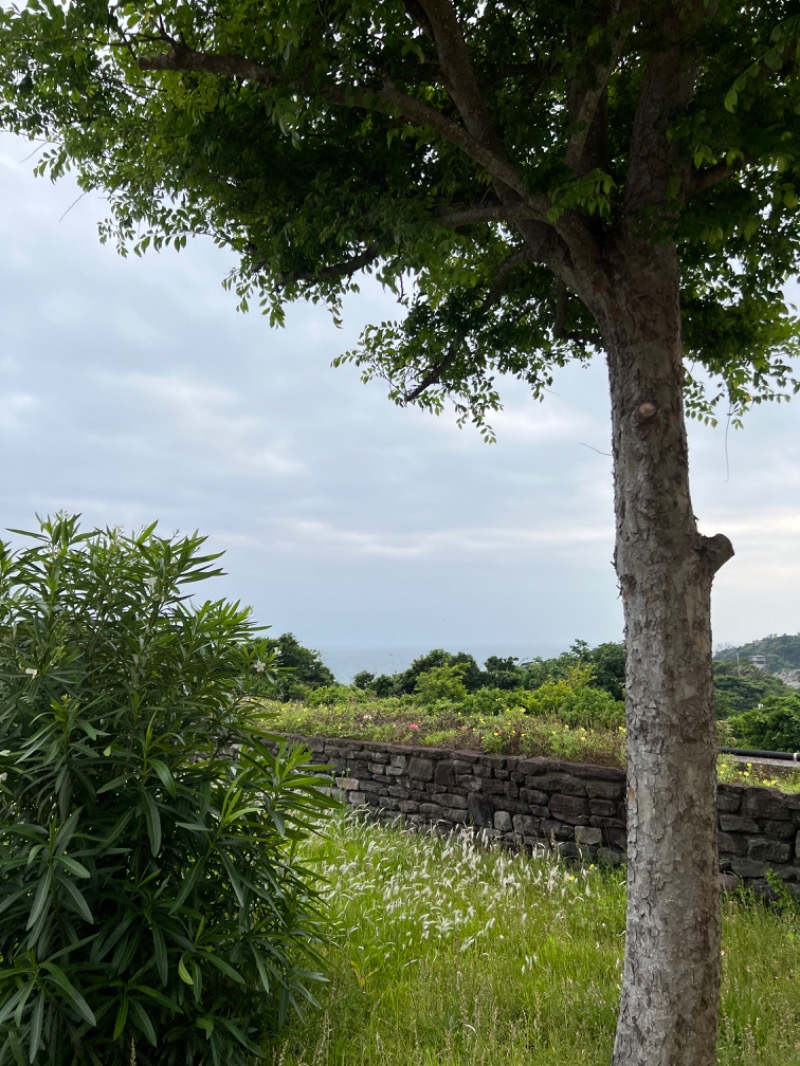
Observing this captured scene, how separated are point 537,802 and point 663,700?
3.89m

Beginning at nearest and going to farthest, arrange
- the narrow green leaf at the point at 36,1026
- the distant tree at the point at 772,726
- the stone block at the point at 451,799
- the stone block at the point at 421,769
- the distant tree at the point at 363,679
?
→ the narrow green leaf at the point at 36,1026, the stone block at the point at 451,799, the stone block at the point at 421,769, the distant tree at the point at 772,726, the distant tree at the point at 363,679

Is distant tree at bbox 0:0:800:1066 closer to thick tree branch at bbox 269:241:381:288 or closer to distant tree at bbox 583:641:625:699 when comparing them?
thick tree branch at bbox 269:241:381:288

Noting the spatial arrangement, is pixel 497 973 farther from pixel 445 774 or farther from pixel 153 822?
pixel 445 774

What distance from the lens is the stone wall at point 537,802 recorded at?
18.9 feet

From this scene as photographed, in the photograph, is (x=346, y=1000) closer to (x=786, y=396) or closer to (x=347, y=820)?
(x=347, y=820)

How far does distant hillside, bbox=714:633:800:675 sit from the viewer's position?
18.3 m

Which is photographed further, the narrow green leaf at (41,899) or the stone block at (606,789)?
the stone block at (606,789)

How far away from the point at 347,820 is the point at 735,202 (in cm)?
646

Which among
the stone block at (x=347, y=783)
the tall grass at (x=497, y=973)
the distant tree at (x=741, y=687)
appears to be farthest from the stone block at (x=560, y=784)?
the distant tree at (x=741, y=687)

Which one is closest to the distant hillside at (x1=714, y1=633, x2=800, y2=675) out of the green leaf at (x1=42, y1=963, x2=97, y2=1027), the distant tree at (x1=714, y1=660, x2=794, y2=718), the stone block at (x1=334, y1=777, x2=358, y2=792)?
the distant tree at (x1=714, y1=660, x2=794, y2=718)

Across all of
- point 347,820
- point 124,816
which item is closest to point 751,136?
point 124,816

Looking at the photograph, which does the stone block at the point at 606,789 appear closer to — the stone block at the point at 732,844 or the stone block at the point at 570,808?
the stone block at the point at 570,808

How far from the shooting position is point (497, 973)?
4.22 m

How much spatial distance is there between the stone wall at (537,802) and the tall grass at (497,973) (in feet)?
1.26
